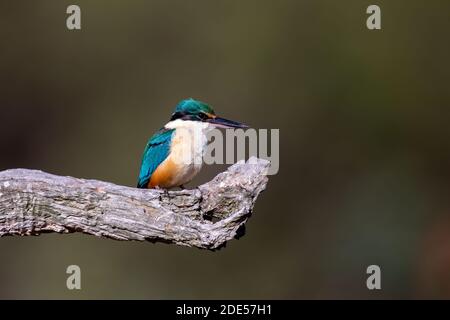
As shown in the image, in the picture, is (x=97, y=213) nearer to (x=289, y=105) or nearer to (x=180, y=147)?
(x=180, y=147)

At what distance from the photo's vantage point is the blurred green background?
1150cm

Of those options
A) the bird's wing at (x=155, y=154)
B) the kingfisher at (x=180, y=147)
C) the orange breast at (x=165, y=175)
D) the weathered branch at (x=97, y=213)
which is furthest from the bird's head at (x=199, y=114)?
the weathered branch at (x=97, y=213)

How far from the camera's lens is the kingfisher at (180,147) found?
5.77 metres

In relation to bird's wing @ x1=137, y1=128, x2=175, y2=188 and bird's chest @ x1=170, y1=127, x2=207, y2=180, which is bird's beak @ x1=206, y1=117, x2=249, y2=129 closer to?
bird's chest @ x1=170, y1=127, x2=207, y2=180

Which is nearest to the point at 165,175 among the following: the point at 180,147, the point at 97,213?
the point at 180,147

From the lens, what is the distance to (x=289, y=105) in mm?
11617

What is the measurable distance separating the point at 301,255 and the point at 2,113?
4400 millimetres

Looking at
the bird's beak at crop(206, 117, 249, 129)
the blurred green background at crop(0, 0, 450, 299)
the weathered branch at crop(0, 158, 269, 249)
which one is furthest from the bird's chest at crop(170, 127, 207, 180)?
the blurred green background at crop(0, 0, 450, 299)

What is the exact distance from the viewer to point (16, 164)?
38.6ft

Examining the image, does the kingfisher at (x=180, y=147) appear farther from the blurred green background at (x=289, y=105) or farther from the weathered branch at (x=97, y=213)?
the blurred green background at (x=289, y=105)

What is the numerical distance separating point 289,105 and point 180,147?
591cm

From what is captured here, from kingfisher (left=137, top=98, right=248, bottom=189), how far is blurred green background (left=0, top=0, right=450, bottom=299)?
526 cm

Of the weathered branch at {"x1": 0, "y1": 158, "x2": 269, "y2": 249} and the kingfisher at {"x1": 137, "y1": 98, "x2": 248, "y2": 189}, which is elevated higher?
the kingfisher at {"x1": 137, "y1": 98, "x2": 248, "y2": 189}

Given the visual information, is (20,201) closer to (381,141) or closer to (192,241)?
(192,241)
